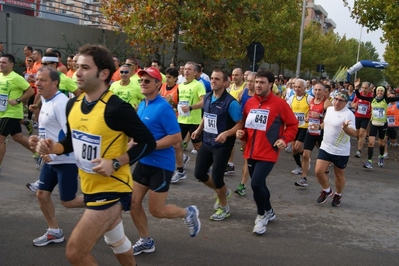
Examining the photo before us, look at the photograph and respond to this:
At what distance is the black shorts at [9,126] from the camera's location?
25.3 feet

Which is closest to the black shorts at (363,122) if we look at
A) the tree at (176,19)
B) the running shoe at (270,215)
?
the tree at (176,19)

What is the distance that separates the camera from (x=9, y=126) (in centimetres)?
779

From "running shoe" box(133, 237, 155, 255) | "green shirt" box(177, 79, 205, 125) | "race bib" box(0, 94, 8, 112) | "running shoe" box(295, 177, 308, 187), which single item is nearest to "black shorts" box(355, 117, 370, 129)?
"running shoe" box(295, 177, 308, 187)

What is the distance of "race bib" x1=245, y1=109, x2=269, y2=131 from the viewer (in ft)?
19.2

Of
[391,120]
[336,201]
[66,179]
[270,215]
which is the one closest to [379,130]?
[391,120]

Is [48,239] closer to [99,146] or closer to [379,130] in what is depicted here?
[99,146]

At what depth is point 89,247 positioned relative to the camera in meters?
3.39

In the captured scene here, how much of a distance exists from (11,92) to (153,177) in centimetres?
417

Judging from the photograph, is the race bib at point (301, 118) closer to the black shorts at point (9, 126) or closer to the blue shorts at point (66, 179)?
the black shorts at point (9, 126)

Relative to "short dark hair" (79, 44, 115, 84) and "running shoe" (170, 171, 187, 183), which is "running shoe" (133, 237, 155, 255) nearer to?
"short dark hair" (79, 44, 115, 84)

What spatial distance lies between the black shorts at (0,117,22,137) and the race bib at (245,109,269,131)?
4.10m

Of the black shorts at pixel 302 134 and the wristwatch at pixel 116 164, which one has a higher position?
the wristwatch at pixel 116 164

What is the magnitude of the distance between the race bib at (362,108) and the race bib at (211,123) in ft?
26.0

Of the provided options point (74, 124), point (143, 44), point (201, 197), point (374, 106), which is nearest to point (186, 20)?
point (143, 44)
